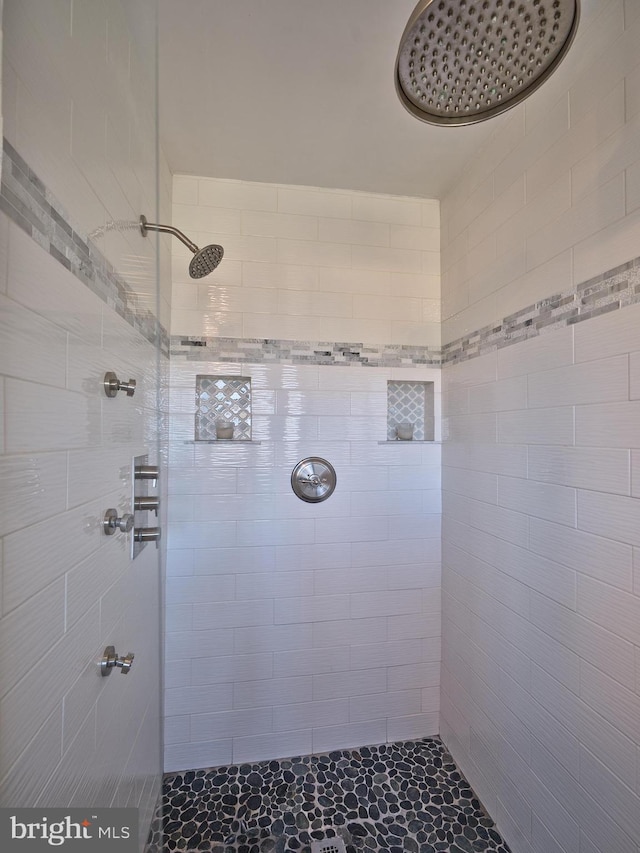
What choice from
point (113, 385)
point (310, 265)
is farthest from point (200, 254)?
point (113, 385)

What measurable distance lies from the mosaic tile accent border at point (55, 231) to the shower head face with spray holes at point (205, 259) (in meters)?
0.29

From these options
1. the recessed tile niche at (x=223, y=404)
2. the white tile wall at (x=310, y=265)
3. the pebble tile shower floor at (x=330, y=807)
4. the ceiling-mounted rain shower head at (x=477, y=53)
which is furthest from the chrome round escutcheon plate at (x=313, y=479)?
the ceiling-mounted rain shower head at (x=477, y=53)

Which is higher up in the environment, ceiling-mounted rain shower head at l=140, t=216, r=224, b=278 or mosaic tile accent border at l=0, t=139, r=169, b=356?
ceiling-mounted rain shower head at l=140, t=216, r=224, b=278

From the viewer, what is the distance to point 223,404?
5.34 ft

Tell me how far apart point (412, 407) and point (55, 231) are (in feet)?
4.92

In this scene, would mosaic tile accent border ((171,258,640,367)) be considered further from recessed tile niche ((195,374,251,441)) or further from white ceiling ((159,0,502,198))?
white ceiling ((159,0,502,198))

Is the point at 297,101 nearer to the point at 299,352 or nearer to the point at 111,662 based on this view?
the point at 299,352

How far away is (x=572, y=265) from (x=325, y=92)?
961mm

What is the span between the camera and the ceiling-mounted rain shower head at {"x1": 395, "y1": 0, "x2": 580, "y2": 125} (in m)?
0.50

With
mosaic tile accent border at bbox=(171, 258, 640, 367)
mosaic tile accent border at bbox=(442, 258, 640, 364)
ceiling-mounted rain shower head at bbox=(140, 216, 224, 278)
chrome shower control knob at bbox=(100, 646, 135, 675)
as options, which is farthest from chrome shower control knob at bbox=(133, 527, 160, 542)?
mosaic tile accent border at bbox=(442, 258, 640, 364)

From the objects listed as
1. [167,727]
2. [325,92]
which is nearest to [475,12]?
[325,92]

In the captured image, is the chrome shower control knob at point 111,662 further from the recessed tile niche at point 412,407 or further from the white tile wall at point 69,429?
the recessed tile niche at point 412,407

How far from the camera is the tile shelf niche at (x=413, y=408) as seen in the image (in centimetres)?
176

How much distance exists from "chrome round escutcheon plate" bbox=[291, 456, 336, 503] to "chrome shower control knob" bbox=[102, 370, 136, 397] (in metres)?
0.82
